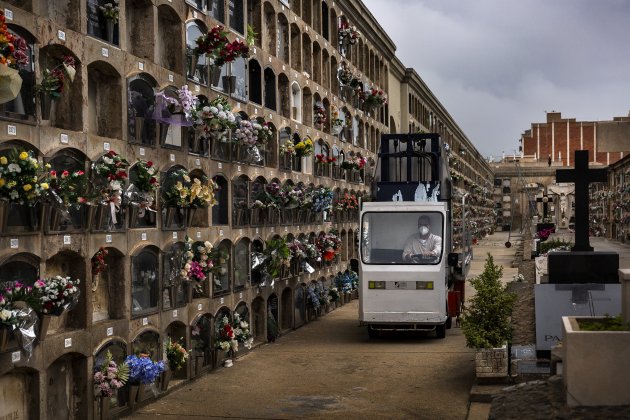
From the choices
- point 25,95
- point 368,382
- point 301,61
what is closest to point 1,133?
point 25,95

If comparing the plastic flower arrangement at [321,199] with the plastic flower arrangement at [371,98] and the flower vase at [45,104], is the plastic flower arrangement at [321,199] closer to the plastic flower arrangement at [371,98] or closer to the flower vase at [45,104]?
the plastic flower arrangement at [371,98]

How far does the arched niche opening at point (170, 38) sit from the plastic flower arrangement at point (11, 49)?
3.78 m

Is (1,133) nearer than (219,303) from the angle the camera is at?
Yes

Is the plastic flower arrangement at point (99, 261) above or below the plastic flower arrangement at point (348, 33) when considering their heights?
below

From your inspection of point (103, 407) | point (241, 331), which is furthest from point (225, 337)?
point (103, 407)

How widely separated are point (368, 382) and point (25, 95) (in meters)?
6.14

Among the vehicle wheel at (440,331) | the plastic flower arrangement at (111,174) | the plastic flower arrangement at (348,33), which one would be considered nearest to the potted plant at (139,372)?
the plastic flower arrangement at (111,174)

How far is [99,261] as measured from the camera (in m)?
8.88

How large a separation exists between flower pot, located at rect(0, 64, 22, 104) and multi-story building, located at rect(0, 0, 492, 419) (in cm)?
53

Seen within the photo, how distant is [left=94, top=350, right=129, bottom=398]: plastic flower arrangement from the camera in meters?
8.64

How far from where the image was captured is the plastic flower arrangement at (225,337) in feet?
39.6

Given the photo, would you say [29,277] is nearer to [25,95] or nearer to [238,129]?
[25,95]

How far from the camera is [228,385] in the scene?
437 inches

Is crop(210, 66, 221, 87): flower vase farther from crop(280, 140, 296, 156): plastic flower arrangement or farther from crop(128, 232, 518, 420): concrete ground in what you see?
crop(128, 232, 518, 420): concrete ground
